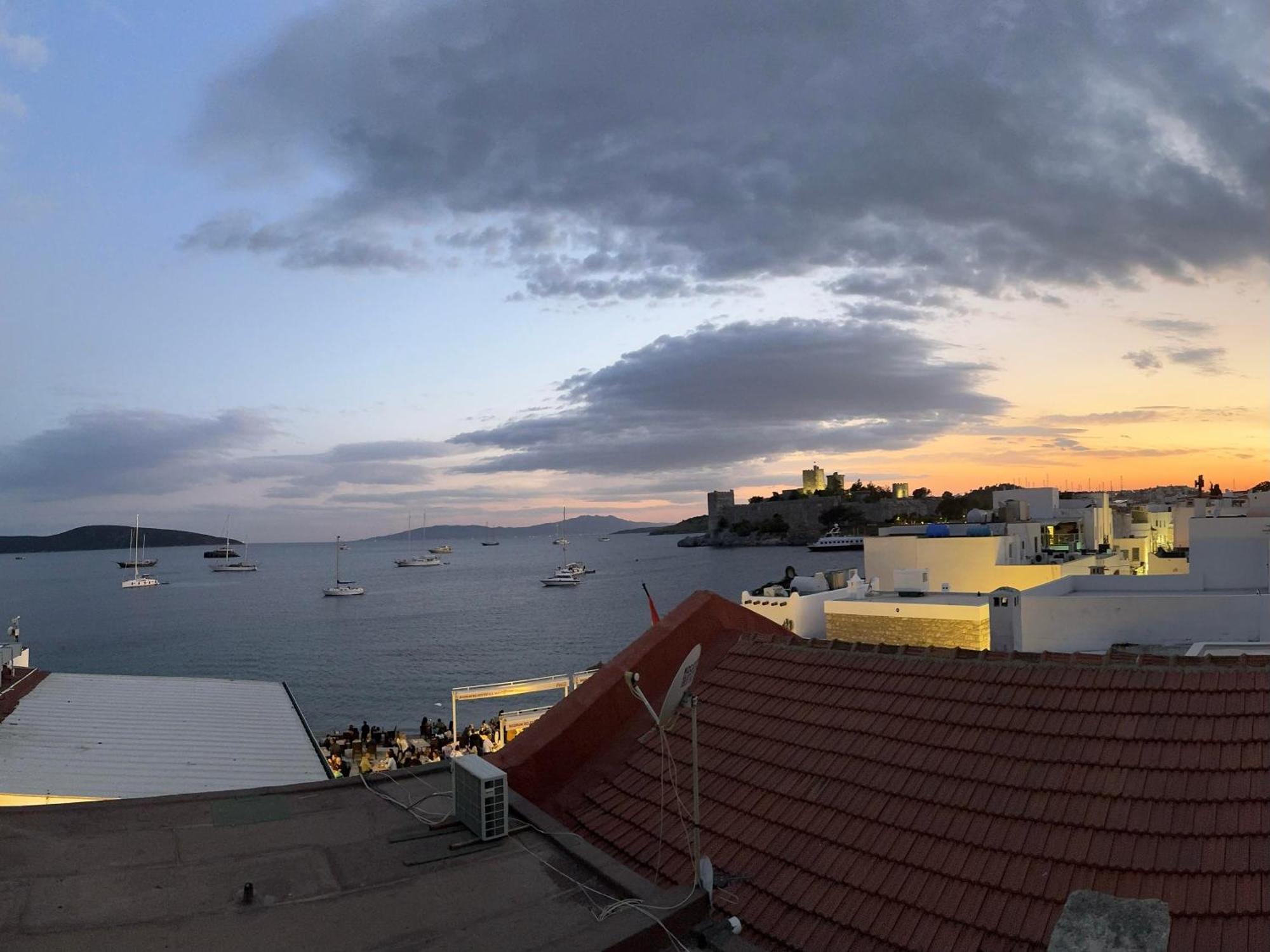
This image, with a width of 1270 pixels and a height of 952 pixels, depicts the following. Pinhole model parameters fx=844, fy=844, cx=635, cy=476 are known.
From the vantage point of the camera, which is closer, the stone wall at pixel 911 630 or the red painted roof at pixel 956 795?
the red painted roof at pixel 956 795

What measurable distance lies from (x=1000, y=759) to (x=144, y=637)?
3605 inches

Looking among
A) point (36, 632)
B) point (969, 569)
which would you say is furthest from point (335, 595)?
point (969, 569)

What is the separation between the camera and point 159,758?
1670 centimetres

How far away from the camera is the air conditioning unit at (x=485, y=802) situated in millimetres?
7004

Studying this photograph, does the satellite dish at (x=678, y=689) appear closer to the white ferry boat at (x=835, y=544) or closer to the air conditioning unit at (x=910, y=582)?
the air conditioning unit at (x=910, y=582)

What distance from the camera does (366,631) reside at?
84.8 m

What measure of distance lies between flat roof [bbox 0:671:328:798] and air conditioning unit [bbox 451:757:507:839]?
901 centimetres

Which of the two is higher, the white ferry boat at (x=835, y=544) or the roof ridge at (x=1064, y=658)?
the roof ridge at (x=1064, y=658)

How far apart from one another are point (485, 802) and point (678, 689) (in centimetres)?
199

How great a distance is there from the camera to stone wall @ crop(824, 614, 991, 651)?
89.2ft

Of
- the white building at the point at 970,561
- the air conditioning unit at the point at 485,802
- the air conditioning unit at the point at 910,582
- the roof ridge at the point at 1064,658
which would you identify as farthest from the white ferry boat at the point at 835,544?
the air conditioning unit at the point at 485,802

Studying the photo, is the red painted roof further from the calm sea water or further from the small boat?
the small boat

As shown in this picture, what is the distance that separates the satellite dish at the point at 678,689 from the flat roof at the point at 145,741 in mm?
11013

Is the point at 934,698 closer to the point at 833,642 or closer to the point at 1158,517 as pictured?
the point at 833,642
